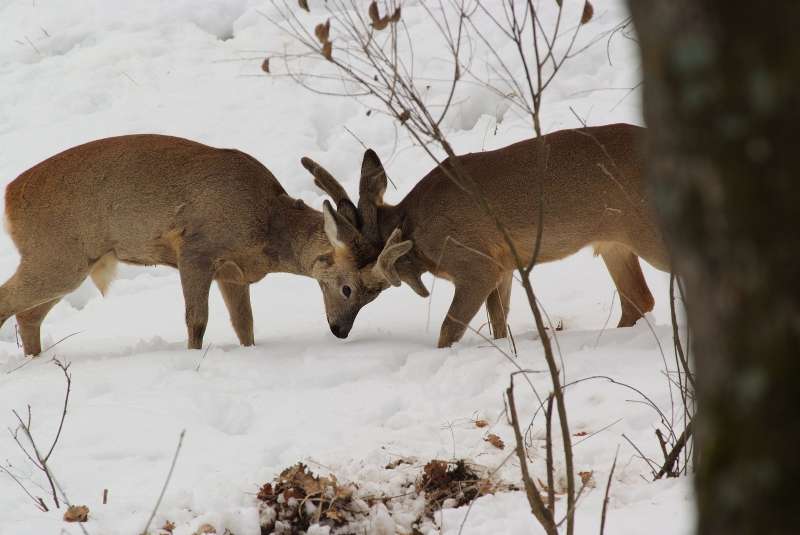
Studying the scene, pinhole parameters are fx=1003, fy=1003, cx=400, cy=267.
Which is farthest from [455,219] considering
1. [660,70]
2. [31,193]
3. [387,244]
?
[660,70]

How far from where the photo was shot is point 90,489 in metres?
4.10

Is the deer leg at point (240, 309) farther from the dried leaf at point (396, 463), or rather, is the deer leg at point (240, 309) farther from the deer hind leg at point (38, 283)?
the dried leaf at point (396, 463)

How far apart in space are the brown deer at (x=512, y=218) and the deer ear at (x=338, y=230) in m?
0.01

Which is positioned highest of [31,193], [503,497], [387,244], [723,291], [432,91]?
[432,91]

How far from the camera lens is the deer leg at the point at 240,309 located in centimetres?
759

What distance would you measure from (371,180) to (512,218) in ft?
3.88

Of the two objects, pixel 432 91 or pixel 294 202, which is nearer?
pixel 294 202

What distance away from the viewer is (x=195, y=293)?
7.09 m

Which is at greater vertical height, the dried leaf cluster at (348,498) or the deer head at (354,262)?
the deer head at (354,262)

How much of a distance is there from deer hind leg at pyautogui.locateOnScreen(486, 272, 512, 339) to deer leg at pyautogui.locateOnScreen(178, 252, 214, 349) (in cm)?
214

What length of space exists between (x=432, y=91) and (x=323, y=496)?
27.1 feet

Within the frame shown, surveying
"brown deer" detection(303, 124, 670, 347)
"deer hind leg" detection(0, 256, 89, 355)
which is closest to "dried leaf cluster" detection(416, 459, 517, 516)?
"brown deer" detection(303, 124, 670, 347)

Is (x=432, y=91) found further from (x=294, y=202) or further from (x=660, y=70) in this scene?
(x=660, y=70)

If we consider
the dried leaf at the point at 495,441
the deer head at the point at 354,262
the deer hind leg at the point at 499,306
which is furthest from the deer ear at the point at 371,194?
the dried leaf at the point at 495,441
